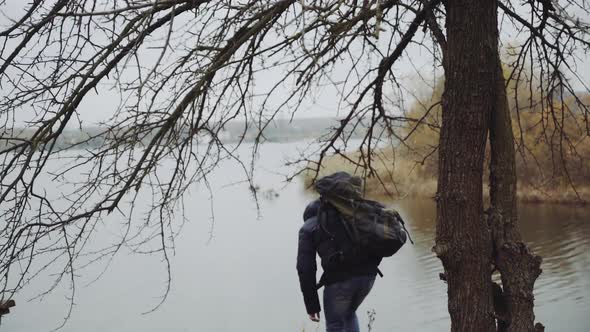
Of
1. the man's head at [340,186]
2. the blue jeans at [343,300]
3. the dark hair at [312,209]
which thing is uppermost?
the man's head at [340,186]

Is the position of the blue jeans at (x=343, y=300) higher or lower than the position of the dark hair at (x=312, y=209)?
lower

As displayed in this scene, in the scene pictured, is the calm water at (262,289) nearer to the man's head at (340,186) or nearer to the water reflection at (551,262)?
the water reflection at (551,262)

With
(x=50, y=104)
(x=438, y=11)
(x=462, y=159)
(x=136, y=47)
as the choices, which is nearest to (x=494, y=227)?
(x=462, y=159)

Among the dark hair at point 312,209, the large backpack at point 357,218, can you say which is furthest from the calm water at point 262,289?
the large backpack at point 357,218

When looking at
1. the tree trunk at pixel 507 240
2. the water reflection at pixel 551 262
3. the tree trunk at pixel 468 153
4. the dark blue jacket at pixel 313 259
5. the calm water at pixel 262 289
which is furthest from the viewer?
the calm water at pixel 262 289

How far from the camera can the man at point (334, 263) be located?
3014 millimetres

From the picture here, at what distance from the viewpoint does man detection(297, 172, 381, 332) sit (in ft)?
9.89

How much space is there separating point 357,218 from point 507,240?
76 cm

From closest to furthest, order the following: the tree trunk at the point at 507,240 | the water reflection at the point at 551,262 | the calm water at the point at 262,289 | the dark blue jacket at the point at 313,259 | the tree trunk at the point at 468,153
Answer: the tree trunk at the point at 468,153
the tree trunk at the point at 507,240
the dark blue jacket at the point at 313,259
the water reflection at the point at 551,262
the calm water at the point at 262,289

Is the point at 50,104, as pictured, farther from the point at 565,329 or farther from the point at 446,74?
the point at 565,329

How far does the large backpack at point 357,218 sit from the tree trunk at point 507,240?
501 mm

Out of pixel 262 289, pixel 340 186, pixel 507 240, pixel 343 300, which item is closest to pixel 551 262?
pixel 262 289

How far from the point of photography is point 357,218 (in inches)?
118

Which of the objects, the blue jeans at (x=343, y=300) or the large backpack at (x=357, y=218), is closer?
the large backpack at (x=357, y=218)
